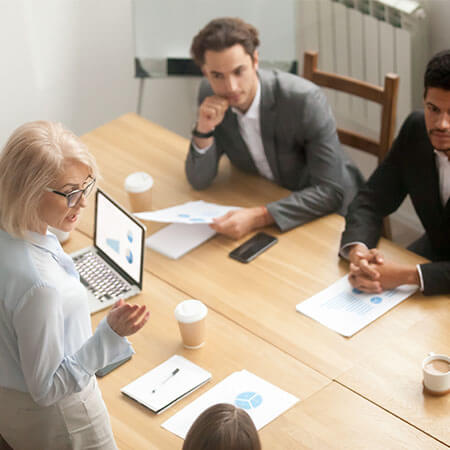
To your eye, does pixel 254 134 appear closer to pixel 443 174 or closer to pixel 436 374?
pixel 443 174

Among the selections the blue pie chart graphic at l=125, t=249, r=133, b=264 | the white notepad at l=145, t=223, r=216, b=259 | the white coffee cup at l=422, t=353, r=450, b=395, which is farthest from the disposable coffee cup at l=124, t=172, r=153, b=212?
the white coffee cup at l=422, t=353, r=450, b=395

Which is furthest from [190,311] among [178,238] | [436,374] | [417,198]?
[417,198]

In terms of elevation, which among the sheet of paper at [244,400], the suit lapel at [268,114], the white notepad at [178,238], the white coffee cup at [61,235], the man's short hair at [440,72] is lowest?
the sheet of paper at [244,400]

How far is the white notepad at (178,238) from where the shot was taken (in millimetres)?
2535

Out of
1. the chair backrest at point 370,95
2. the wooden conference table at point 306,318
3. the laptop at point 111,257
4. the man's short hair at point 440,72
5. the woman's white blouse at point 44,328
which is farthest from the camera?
the chair backrest at point 370,95

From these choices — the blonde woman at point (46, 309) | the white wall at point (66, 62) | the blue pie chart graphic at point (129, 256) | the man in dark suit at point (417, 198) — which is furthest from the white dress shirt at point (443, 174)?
the white wall at point (66, 62)

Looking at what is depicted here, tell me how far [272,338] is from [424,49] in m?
1.86

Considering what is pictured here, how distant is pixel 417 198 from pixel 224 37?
897mm

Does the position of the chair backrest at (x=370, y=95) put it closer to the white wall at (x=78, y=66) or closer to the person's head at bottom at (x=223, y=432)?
the white wall at (x=78, y=66)

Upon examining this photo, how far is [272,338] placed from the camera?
2131mm

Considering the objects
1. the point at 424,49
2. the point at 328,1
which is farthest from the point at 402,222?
the point at 328,1

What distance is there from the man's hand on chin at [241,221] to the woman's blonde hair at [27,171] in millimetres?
1028

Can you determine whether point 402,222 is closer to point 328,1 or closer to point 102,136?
point 328,1

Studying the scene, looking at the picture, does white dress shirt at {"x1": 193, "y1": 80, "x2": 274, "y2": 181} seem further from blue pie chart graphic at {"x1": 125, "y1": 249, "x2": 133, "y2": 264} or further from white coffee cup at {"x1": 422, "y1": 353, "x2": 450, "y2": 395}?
white coffee cup at {"x1": 422, "y1": 353, "x2": 450, "y2": 395}
